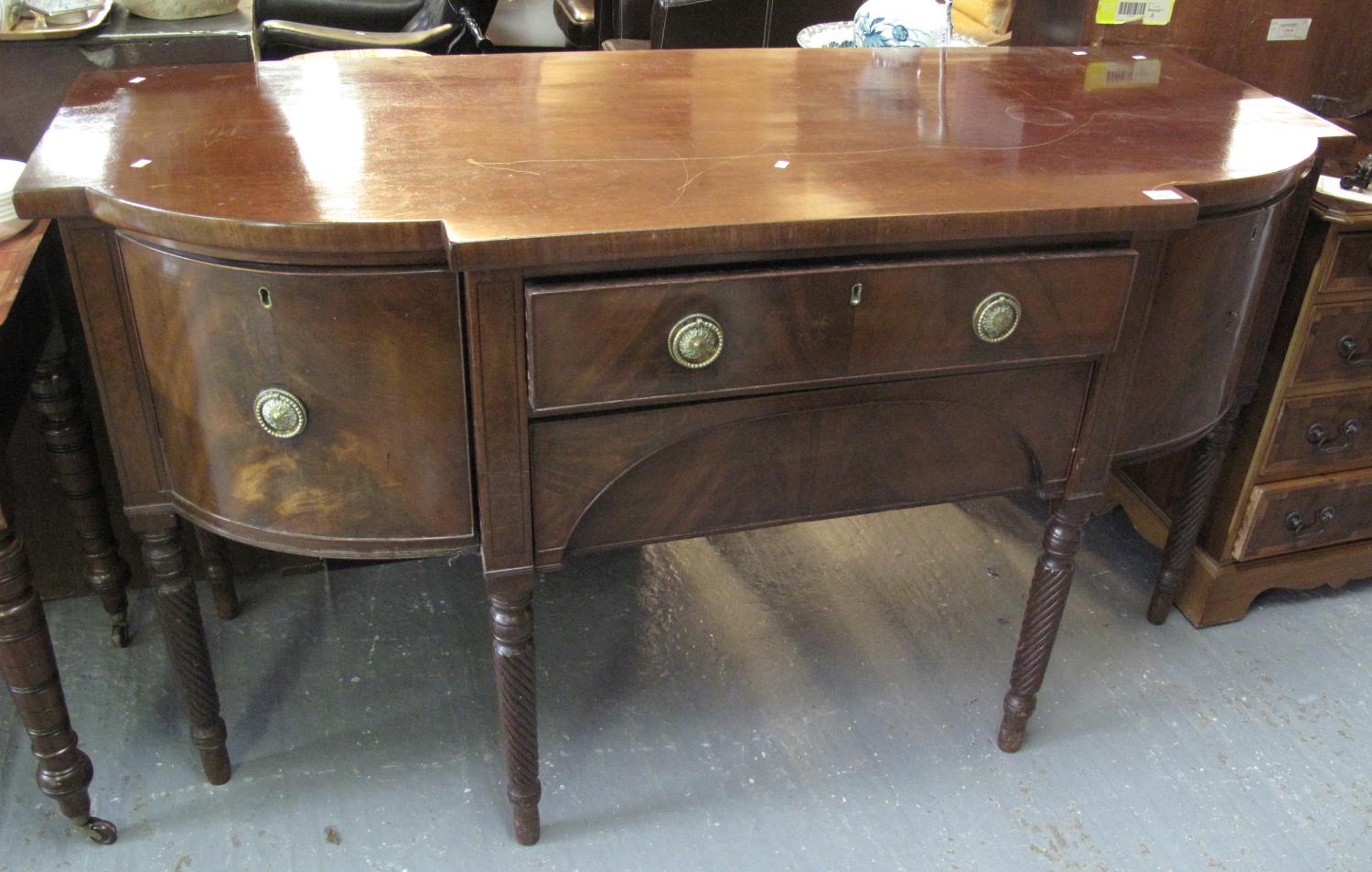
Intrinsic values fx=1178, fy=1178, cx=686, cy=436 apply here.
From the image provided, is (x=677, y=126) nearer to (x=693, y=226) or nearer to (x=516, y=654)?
(x=693, y=226)

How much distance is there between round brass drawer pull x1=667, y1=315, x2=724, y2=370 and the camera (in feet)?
3.65

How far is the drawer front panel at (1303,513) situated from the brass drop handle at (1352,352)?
0.20m

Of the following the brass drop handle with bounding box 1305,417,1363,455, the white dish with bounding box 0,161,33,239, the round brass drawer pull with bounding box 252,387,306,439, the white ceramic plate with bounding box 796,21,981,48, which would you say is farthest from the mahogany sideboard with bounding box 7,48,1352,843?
the white ceramic plate with bounding box 796,21,981,48

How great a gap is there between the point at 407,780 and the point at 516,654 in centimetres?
36

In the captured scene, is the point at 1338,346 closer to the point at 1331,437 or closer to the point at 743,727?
the point at 1331,437

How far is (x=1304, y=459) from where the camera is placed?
1.76 meters

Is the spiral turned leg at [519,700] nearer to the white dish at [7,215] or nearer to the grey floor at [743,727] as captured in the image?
the grey floor at [743,727]

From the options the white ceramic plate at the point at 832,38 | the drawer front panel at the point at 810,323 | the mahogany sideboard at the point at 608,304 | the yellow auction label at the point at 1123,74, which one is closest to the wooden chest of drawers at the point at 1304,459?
the mahogany sideboard at the point at 608,304

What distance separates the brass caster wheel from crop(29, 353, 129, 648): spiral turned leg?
37 cm

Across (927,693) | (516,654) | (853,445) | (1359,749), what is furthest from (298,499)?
(1359,749)

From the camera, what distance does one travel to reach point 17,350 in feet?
4.43

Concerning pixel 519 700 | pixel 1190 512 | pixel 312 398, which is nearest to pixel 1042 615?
pixel 1190 512

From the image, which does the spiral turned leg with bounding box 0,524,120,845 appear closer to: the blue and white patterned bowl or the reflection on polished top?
the reflection on polished top

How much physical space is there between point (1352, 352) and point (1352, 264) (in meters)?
0.14
